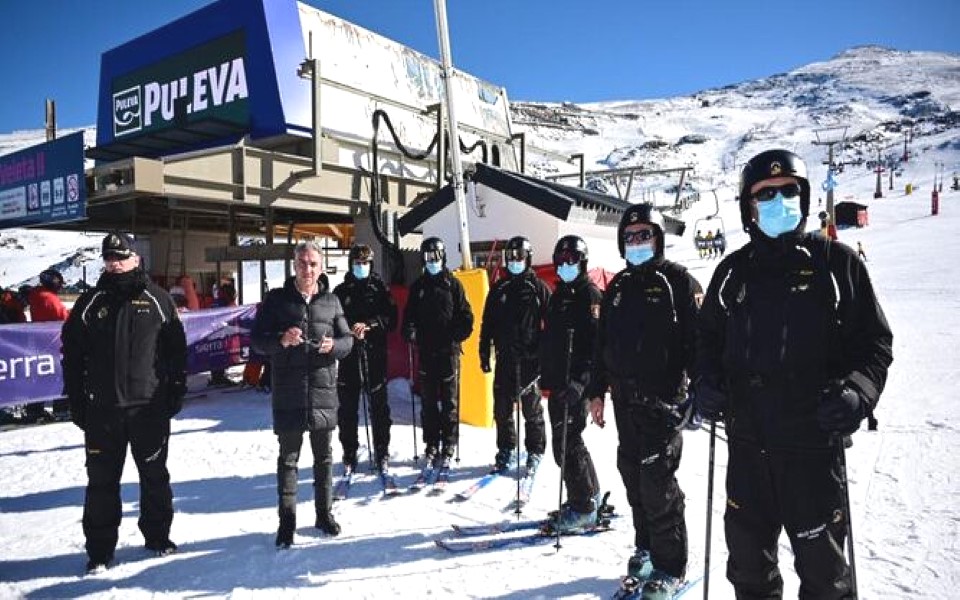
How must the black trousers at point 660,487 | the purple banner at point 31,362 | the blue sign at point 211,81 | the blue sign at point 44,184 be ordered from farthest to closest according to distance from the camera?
the blue sign at point 211,81 < the blue sign at point 44,184 < the purple banner at point 31,362 < the black trousers at point 660,487

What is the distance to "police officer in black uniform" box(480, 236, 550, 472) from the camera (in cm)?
527

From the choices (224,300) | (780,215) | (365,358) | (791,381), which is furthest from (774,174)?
(224,300)

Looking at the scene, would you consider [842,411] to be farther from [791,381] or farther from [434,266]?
[434,266]

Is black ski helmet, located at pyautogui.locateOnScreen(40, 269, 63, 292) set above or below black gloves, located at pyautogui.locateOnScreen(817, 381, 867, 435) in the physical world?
above

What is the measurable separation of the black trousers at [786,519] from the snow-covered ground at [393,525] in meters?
0.98

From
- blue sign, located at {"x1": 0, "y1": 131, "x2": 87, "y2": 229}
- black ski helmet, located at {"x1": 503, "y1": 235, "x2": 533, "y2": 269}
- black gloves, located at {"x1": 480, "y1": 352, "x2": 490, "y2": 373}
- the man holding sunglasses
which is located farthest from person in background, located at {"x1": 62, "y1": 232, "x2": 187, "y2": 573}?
blue sign, located at {"x1": 0, "y1": 131, "x2": 87, "y2": 229}

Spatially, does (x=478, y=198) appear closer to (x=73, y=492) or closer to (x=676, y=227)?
(x=676, y=227)

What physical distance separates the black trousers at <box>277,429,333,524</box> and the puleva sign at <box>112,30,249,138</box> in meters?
8.60

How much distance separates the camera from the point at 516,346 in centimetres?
526

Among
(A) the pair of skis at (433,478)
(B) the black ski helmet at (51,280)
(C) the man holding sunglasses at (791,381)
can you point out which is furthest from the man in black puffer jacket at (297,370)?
(B) the black ski helmet at (51,280)

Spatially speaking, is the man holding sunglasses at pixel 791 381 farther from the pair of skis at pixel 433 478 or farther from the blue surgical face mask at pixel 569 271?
the pair of skis at pixel 433 478

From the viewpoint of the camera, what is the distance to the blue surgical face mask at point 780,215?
2.47 metres

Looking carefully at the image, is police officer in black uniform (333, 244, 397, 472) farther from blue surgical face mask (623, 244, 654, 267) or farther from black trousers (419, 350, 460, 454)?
blue surgical face mask (623, 244, 654, 267)

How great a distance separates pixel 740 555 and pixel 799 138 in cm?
12186
